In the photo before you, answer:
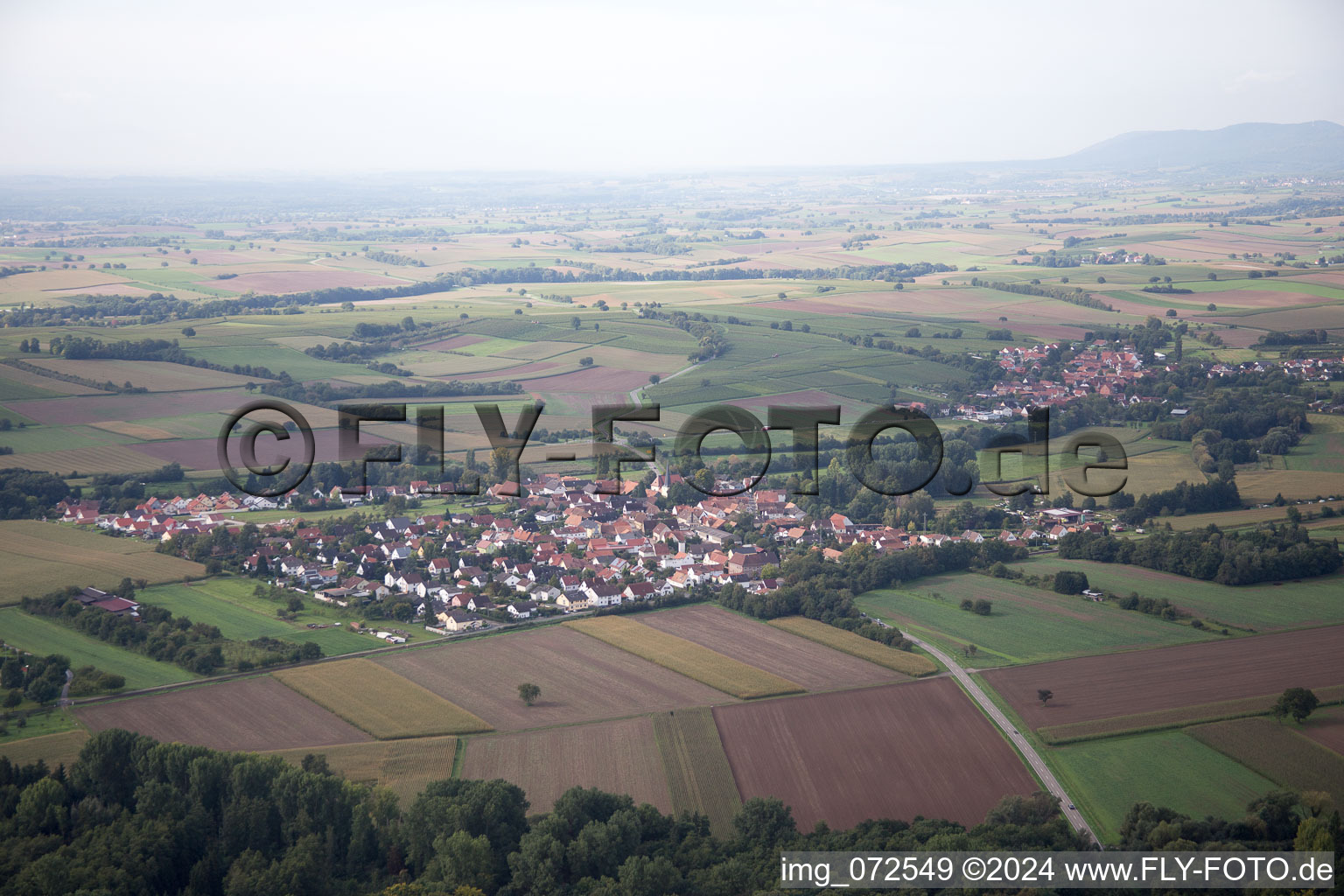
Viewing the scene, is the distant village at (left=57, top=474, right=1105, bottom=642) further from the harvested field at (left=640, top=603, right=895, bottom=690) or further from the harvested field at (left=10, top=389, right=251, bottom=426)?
the harvested field at (left=10, top=389, right=251, bottom=426)

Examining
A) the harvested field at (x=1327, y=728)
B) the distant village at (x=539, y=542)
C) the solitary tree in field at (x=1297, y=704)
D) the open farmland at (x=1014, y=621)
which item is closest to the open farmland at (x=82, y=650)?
the distant village at (x=539, y=542)

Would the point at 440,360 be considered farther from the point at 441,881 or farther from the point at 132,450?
the point at 441,881

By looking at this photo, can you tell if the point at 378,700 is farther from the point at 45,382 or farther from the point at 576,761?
the point at 45,382

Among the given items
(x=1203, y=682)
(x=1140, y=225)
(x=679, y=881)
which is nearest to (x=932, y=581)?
(x=1203, y=682)

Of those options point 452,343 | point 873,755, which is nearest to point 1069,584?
point 873,755

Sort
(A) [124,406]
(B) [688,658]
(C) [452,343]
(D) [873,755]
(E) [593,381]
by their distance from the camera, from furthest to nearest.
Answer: (C) [452,343], (E) [593,381], (A) [124,406], (B) [688,658], (D) [873,755]

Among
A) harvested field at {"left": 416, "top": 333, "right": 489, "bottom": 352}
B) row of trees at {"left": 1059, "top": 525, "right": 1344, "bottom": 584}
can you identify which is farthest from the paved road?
harvested field at {"left": 416, "top": 333, "right": 489, "bottom": 352}
